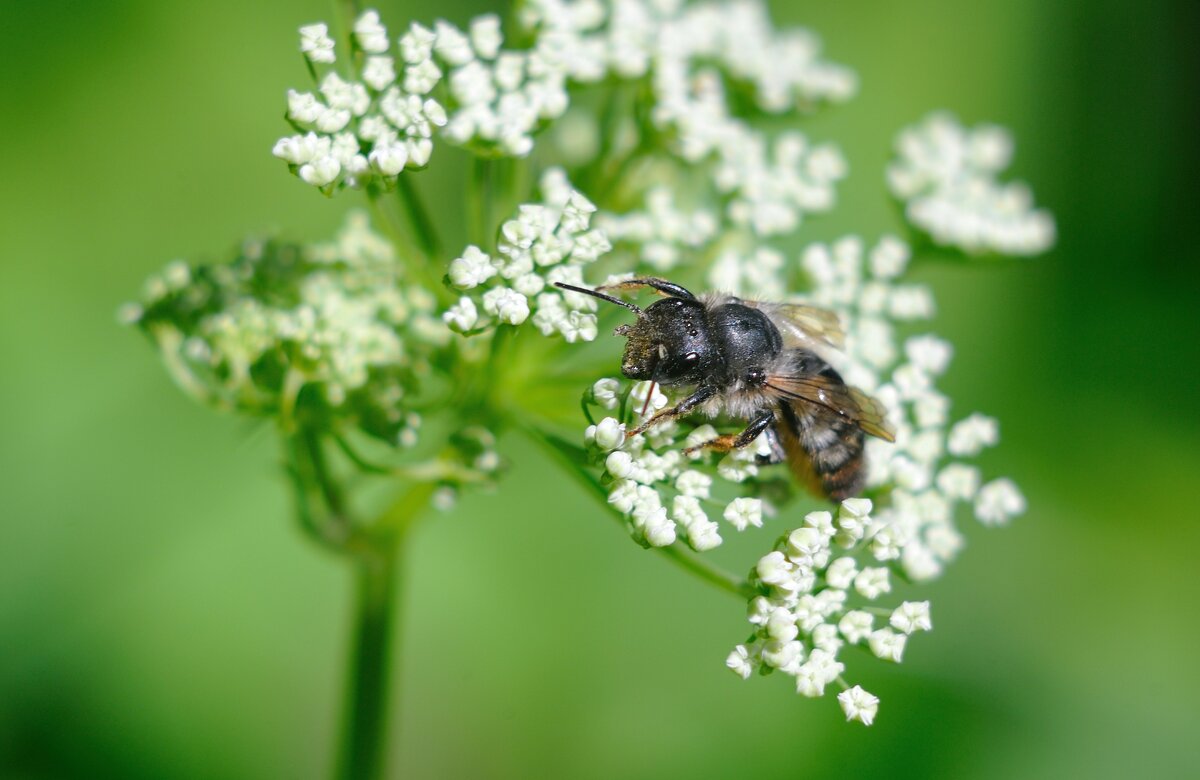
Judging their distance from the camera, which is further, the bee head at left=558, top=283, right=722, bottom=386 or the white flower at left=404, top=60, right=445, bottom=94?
the white flower at left=404, top=60, right=445, bottom=94

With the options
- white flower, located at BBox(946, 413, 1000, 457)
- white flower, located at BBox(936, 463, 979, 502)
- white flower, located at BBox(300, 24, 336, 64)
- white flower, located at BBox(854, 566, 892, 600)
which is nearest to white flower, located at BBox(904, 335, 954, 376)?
white flower, located at BBox(946, 413, 1000, 457)

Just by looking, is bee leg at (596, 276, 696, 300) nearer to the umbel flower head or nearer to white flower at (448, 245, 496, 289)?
the umbel flower head

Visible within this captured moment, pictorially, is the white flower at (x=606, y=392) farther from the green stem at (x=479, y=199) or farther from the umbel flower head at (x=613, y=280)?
the green stem at (x=479, y=199)

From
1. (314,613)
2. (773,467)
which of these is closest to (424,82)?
(773,467)

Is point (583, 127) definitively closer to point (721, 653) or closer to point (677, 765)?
point (721, 653)

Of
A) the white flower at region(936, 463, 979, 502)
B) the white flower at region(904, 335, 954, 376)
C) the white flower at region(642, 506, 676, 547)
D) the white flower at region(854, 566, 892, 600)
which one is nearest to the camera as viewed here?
the white flower at region(642, 506, 676, 547)

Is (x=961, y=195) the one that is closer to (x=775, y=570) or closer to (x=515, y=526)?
(x=775, y=570)

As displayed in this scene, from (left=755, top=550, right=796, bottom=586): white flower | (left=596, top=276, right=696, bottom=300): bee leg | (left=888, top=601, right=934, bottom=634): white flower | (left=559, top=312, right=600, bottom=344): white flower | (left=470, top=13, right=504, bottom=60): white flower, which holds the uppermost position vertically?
(left=470, top=13, right=504, bottom=60): white flower
